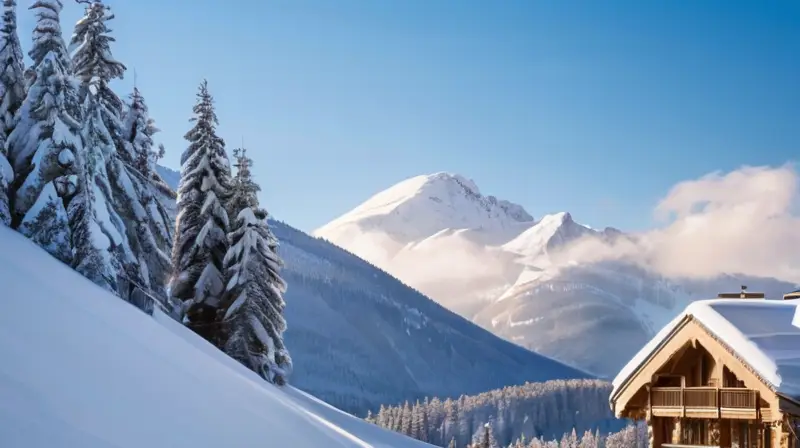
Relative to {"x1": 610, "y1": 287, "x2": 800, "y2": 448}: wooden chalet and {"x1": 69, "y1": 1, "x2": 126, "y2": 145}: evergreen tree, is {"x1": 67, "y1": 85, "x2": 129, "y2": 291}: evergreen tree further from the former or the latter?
{"x1": 610, "y1": 287, "x2": 800, "y2": 448}: wooden chalet

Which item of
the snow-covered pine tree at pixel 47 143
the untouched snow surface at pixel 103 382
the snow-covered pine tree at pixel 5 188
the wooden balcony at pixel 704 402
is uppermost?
the snow-covered pine tree at pixel 47 143

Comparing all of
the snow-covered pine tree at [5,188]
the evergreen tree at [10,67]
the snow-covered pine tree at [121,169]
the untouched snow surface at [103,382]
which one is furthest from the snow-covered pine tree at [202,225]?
the untouched snow surface at [103,382]

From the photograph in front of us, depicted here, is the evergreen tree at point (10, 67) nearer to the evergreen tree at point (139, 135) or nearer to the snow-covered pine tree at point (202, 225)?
the evergreen tree at point (139, 135)

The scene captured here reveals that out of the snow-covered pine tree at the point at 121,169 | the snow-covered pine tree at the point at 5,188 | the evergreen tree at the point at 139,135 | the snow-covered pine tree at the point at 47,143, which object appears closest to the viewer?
the snow-covered pine tree at the point at 5,188

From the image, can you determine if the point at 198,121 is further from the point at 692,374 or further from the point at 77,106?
the point at 692,374

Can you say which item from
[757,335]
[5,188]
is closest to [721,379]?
[757,335]

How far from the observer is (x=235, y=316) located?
37969 mm

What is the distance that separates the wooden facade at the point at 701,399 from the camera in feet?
66.7

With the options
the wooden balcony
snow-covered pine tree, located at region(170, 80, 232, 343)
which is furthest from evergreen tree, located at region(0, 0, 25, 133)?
the wooden balcony

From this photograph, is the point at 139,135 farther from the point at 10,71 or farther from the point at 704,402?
the point at 704,402

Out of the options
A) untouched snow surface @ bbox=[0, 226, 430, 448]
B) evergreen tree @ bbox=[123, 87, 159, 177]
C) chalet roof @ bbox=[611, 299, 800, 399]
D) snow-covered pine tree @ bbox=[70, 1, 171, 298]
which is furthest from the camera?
evergreen tree @ bbox=[123, 87, 159, 177]

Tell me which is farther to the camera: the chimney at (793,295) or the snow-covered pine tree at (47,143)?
the snow-covered pine tree at (47,143)

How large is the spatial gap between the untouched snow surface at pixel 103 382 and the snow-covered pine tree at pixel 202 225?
58.1 feet

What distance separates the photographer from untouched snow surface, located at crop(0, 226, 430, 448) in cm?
1155
